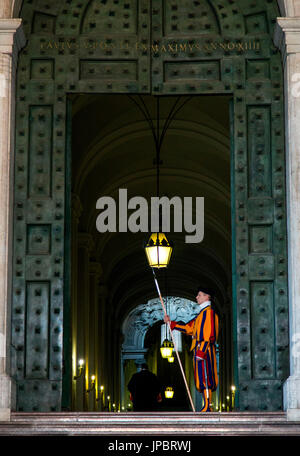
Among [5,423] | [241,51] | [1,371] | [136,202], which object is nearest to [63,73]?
[241,51]

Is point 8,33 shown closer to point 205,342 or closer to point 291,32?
point 291,32

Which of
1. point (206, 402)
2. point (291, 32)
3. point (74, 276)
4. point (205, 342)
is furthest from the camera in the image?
point (74, 276)

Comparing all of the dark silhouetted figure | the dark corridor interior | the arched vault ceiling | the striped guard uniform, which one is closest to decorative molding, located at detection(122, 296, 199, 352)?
the dark corridor interior

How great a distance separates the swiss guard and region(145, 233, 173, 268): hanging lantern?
3.17 meters

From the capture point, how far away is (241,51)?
1288cm

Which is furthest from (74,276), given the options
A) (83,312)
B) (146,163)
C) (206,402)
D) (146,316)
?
(146,316)

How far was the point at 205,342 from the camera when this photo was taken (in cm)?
1320

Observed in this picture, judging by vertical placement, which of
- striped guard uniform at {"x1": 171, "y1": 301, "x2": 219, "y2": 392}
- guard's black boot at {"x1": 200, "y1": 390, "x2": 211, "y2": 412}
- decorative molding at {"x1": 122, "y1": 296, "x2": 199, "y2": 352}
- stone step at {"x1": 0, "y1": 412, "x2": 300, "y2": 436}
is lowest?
stone step at {"x1": 0, "y1": 412, "x2": 300, "y2": 436}

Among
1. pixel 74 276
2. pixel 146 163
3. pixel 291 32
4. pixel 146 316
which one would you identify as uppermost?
pixel 146 163

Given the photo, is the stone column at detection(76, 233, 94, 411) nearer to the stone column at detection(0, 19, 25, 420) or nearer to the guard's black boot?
the guard's black boot

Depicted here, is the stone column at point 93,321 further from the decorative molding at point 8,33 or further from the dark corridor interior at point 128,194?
the decorative molding at point 8,33

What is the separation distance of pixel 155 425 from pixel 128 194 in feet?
64.3

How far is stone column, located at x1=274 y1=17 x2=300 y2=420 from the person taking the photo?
11.4 meters

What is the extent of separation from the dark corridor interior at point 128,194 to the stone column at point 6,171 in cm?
255
